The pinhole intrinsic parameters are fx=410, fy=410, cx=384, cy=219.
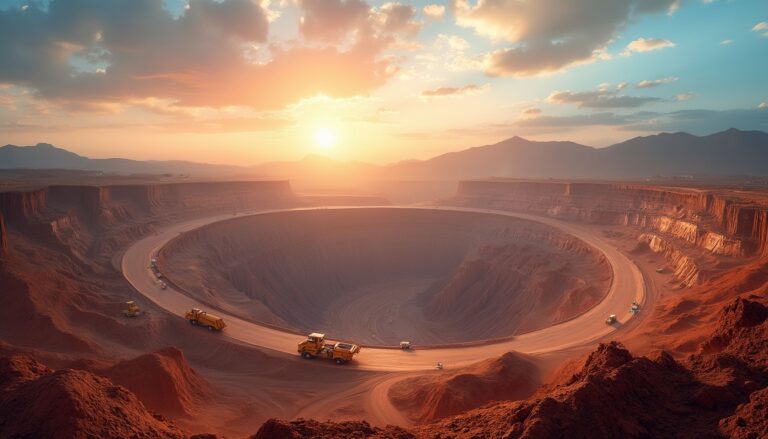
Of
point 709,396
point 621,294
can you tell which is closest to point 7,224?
point 709,396

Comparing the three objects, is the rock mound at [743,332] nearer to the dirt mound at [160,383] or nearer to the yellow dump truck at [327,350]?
the yellow dump truck at [327,350]

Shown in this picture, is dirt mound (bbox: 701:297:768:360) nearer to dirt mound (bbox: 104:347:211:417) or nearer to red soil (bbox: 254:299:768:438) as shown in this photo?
red soil (bbox: 254:299:768:438)

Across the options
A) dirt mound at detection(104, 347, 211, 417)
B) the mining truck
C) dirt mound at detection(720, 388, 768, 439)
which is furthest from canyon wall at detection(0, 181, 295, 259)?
dirt mound at detection(720, 388, 768, 439)

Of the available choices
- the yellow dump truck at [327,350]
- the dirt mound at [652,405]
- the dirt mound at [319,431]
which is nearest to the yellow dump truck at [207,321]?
the yellow dump truck at [327,350]

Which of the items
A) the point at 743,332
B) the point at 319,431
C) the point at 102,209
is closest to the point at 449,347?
the point at 743,332

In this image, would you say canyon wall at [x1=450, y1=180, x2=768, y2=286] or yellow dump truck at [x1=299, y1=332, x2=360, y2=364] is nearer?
yellow dump truck at [x1=299, y1=332, x2=360, y2=364]

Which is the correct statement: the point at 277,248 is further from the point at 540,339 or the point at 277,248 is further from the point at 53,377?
the point at 53,377

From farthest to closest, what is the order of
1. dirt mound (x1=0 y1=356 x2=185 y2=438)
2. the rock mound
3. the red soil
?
the rock mound, dirt mound (x1=0 y1=356 x2=185 y2=438), the red soil
